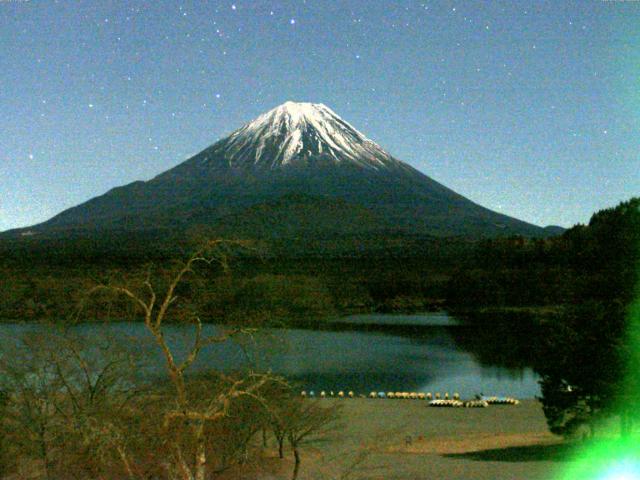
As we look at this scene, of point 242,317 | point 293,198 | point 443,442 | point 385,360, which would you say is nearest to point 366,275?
point 385,360

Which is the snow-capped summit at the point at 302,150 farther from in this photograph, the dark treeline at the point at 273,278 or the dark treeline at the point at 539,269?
the dark treeline at the point at 539,269

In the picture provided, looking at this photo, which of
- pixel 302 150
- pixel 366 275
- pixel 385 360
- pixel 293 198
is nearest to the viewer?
pixel 385 360

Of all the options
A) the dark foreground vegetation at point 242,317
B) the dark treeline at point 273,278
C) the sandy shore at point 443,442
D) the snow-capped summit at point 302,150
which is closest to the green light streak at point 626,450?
the dark foreground vegetation at point 242,317

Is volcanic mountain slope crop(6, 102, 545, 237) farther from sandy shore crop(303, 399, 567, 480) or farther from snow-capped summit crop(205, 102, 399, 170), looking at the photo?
sandy shore crop(303, 399, 567, 480)

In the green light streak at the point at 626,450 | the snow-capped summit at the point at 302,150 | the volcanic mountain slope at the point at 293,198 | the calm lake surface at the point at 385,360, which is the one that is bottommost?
the calm lake surface at the point at 385,360

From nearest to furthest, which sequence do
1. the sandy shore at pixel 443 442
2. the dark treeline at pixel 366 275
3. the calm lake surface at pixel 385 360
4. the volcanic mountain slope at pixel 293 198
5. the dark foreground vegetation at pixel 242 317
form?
the dark foreground vegetation at pixel 242 317, the sandy shore at pixel 443 442, the calm lake surface at pixel 385 360, the dark treeline at pixel 366 275, the volcanic mountain slope at pixel 293 198

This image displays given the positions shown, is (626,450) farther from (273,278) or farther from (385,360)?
(273,278)

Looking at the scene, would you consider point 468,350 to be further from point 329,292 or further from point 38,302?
point 38,302
